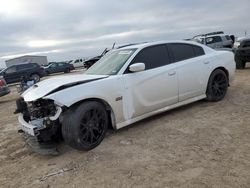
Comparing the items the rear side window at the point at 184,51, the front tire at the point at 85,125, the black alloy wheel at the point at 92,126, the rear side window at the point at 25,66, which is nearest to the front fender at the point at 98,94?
the front tire at the point at 85,125

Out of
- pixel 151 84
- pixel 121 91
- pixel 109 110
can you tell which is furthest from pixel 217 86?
pixel 109 110

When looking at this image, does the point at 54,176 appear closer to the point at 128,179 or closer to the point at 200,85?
the point at 128,179

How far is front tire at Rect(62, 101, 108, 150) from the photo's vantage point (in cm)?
435

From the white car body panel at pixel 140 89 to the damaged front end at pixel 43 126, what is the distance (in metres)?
0.18

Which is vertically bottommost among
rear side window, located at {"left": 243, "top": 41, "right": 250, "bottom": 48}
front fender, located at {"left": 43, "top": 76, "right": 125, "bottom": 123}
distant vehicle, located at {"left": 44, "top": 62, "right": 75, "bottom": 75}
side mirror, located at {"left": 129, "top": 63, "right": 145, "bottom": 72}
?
distant vehicle, located at {"left": 44, "top": 62, "right": 75, "bottom": 75}

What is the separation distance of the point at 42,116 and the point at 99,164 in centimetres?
125

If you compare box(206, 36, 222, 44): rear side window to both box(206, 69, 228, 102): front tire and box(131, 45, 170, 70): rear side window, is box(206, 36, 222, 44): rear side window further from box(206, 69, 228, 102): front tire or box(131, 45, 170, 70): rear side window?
box(131, 45, 170, 70): rear side window

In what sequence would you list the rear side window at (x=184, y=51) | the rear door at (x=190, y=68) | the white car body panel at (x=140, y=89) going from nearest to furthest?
the white car body panel at (x=140, y=89), the rear door at (x=190, y=68), the rear side window at (x=184, y=51)

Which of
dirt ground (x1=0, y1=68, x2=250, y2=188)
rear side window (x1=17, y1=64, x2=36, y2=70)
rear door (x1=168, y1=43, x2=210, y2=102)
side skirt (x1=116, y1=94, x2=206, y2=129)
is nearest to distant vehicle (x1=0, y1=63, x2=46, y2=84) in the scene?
rear side window (x1=17, y1=64, x2=36, y2=70)

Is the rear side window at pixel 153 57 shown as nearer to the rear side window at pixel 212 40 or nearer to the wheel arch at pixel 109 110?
the wheel arch at pixel 109 110

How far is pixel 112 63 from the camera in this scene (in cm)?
566

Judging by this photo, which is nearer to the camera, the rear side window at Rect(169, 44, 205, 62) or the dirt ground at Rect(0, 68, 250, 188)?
the dirt ground at Rect(0, 68, 250, 188)

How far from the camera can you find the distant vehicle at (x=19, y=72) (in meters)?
22.9

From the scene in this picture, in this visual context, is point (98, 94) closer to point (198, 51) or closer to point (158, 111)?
point (158, 111)
